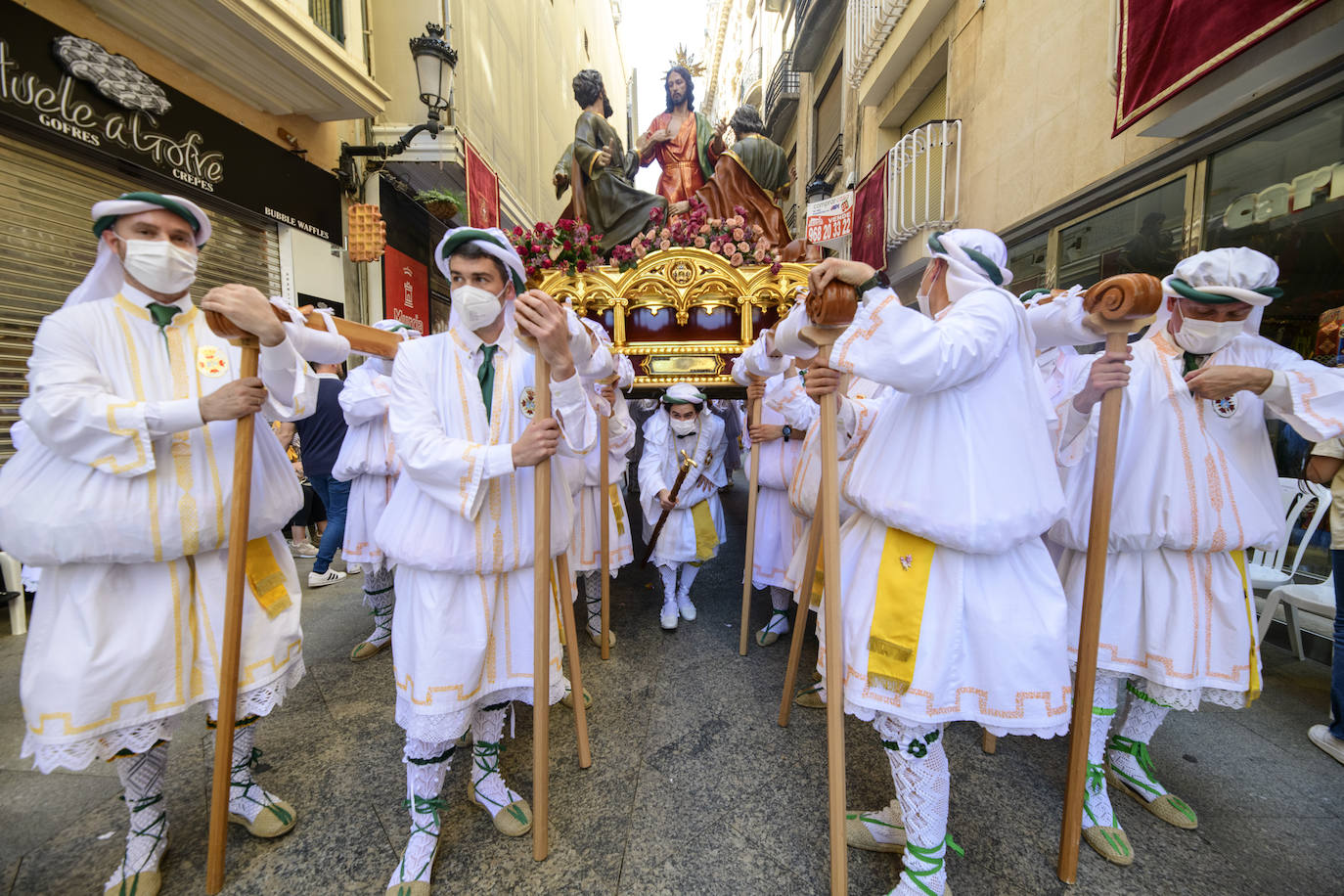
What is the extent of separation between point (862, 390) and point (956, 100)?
6.88m

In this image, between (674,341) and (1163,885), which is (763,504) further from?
(1163,885)

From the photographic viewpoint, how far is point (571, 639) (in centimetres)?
231

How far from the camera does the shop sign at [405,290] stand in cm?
773

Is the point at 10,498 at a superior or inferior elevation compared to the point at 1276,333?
inferior

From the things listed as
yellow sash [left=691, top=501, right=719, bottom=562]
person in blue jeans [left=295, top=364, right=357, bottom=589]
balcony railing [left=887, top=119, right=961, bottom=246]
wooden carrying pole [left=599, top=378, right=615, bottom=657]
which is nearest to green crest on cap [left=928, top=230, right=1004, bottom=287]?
wooden carrying pole [left=599, top=378, right=615, bottom=657]

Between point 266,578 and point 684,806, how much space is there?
5.81ft

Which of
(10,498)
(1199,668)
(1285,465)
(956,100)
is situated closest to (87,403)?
(10,498)

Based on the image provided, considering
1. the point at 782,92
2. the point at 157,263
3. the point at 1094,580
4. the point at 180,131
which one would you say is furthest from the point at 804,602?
the point at 782,92

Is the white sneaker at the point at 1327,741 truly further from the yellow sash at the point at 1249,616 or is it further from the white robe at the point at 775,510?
the white robe at the point at 775,510

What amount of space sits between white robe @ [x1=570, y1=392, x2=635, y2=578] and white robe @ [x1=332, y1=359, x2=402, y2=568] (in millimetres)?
1175

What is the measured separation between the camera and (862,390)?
2963 millimetres

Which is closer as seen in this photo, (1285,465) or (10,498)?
(10,498)

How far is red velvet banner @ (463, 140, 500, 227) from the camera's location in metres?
7.77

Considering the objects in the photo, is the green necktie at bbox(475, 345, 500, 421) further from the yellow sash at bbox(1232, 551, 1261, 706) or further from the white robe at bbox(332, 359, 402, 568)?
the yellow sash at bbox(1232, 551, 1261, 706)
